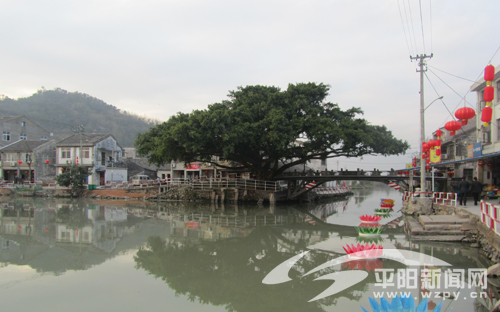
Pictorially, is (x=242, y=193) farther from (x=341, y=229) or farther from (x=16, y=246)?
(x=16, y=246)

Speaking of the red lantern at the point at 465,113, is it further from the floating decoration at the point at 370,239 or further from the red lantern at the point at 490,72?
the floating decoration at the point at 370,239

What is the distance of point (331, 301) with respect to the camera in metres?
5.18

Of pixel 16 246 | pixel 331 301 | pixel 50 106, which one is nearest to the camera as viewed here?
pixel 331 301

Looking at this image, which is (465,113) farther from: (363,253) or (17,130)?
(17,130)

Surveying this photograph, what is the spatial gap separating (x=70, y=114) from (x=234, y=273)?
63894 mm

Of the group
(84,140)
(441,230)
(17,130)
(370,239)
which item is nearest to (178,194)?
(84,140)

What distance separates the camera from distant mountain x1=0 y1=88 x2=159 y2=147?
5618cm

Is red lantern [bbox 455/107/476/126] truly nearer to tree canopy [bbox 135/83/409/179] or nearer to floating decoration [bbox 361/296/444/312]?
floating decoration [bbox 361/296/444/312]

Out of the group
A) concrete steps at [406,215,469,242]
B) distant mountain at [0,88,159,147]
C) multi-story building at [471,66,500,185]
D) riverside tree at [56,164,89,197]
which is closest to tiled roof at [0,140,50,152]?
riverside tree at [56,164,89,197]

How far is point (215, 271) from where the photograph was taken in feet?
22.0

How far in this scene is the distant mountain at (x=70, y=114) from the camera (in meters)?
56.2

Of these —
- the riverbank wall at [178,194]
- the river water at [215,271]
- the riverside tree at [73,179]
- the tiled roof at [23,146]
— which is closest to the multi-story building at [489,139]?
the river water at [215,271]

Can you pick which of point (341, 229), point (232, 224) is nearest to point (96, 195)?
point (232, 224)

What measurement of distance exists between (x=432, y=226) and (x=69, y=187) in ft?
88.6
